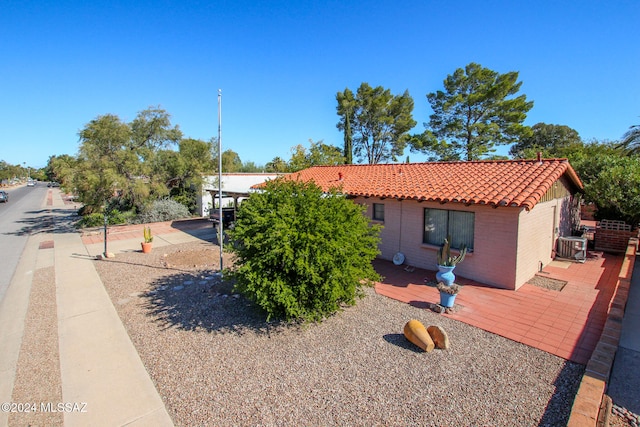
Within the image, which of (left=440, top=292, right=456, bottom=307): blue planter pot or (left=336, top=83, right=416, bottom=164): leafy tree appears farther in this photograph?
(left=336, top=83, right=416, bottom=164): leafy tree

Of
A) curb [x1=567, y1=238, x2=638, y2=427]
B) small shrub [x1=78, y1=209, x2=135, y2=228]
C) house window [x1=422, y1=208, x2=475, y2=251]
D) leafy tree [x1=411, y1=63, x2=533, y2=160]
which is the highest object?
leafy tree [x1=411, y1=63, x2=533, y2=160]

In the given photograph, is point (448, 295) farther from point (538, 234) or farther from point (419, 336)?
point (538, 234)

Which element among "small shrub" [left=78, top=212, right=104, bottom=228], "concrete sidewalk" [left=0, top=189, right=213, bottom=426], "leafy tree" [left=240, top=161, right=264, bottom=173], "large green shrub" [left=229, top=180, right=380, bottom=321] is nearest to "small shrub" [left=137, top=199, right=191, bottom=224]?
"small shrub" [left=78, top=212, right=104, bottom=228]

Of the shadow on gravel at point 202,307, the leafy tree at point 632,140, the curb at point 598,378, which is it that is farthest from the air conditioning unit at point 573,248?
the leafy tree at point 632,140

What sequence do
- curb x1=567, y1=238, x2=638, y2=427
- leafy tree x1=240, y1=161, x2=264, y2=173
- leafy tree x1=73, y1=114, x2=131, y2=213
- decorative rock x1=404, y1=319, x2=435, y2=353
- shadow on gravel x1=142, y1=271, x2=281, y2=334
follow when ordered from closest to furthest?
curb x1=567, y1=238, x2=638, y2=427 → decorative rock x1=404, y1=319, x2=435, y2=353 → shadow on gravel x1=142, y1=271, x2=281, y2=334 → leafy tree x1=73, y1=114, x2=131, y2=213 → leafy tree x1=240, y1=161, x2=264, y2=173

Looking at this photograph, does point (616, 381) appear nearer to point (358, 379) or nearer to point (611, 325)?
point (611, 325)

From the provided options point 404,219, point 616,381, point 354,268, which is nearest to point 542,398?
point 616,381

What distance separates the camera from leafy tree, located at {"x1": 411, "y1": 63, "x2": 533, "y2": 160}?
28141 mm

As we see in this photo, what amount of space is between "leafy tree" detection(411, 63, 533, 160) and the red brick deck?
21609 millimetres

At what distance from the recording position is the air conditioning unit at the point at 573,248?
1122 centimetres

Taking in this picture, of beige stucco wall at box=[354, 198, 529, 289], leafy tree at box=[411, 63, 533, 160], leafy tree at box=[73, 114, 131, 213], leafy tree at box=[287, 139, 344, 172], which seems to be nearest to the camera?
beige stucco wall at box=[354, 198, 529, 289]

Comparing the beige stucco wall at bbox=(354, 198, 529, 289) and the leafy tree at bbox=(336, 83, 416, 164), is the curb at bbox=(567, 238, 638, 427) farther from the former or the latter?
the leafy tree at bbox=(336, 83, 416, 164)

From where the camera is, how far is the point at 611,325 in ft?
19.4

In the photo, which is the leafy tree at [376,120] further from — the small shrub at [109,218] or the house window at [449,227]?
the house window at [449,227]
